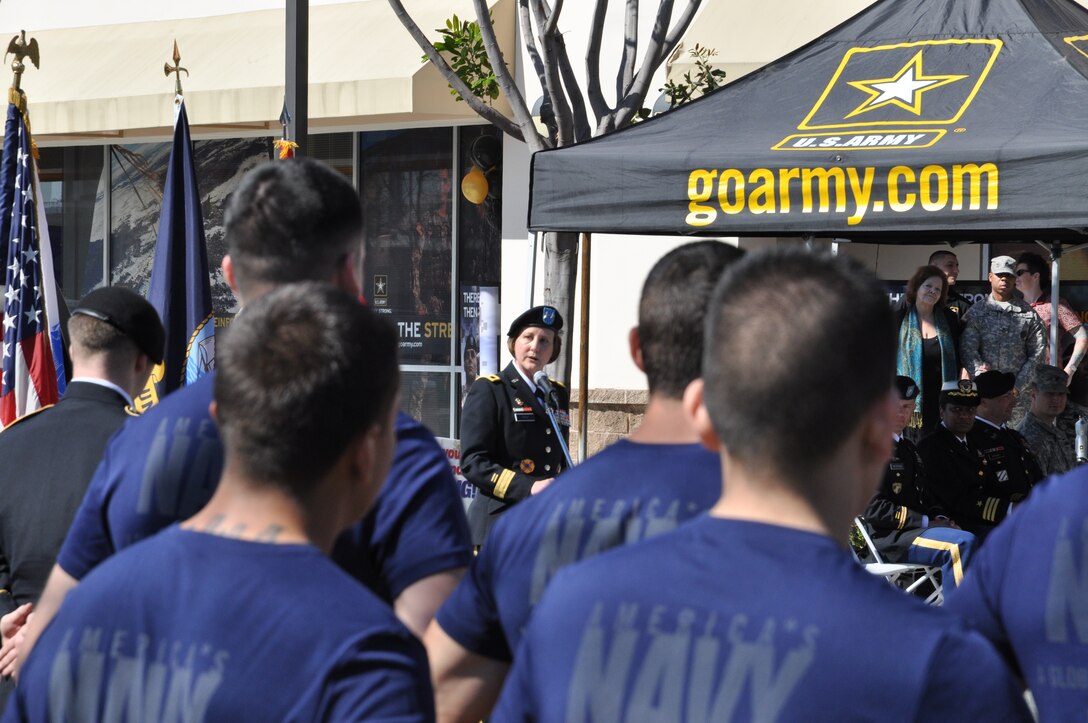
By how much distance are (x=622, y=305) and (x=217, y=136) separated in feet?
16.9

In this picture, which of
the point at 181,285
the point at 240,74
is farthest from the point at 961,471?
the point at 240,74

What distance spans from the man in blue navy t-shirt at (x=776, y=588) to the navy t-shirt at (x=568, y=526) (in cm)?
45

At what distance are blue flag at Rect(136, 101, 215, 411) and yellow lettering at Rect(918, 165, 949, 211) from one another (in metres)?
3.46

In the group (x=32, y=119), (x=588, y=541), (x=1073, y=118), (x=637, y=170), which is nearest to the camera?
(x=588, y=541)

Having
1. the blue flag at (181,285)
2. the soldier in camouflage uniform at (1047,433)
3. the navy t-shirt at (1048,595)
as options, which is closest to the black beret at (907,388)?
the soldier in camouflage uniform at (1047,433)

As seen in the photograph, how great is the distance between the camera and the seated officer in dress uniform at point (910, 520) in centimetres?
701

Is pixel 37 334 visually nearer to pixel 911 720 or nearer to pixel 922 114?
pixel 922 114

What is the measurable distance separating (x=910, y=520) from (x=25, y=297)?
479 centimetres

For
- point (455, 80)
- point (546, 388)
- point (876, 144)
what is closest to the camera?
point (876, 144)

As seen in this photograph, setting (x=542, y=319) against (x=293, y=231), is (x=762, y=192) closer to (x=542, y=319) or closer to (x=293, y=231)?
(x=542, y=319)

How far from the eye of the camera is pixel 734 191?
592cm

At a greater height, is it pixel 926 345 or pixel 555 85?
pixel 555 85

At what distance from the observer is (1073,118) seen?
222 inches

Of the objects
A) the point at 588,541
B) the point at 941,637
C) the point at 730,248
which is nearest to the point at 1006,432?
the point at 730,248
